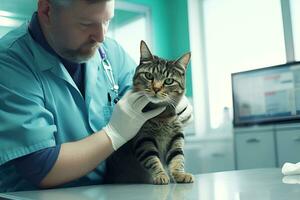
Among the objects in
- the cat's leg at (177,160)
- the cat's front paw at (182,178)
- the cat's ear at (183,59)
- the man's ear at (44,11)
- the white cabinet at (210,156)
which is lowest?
the white cabinet at (210,156)

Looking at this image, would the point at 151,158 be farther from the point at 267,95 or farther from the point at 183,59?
the point at 267,95

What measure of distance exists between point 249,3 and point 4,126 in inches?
112

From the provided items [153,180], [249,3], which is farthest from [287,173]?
[249,3]

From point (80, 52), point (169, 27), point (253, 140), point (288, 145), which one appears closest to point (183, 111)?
point (80, 52)

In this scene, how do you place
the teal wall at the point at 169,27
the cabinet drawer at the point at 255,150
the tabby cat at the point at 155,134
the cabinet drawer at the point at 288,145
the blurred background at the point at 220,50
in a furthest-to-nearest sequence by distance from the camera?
the teal wall at the point at 169,27
the blurred background at the point at 220,50
the cabinet drawer at the point at 255,150
the cabinet drawer at the point at 288,145
the tabby cat at the point at 155,134

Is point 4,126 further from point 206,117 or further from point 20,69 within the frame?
point 206,117

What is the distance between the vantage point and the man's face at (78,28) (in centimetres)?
100

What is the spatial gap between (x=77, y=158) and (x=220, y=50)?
284 cm

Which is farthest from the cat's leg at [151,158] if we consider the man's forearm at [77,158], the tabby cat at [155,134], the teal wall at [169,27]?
the teal wall at [169,27]

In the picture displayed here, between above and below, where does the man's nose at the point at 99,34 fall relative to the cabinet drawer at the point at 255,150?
above

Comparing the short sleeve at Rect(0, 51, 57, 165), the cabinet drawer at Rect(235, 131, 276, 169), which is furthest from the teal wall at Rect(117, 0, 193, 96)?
the short sleeve at Rect(0, 51, 57, 165)

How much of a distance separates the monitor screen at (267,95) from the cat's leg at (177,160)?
168 centimetres

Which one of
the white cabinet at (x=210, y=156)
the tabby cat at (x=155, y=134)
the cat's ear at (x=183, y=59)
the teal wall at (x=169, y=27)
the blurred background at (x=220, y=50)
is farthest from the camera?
the teal wall at (x=169, y=27)

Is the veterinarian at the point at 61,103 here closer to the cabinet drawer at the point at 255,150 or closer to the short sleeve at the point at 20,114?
the short sleeve at the point at 20,114
